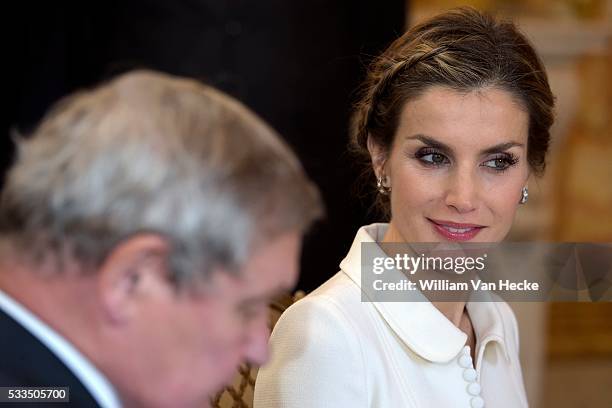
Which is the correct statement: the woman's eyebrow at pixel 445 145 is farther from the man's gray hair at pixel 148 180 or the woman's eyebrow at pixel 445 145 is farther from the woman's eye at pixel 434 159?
the man's gray hair at pixel 148 180

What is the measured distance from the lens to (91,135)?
93 centimetres

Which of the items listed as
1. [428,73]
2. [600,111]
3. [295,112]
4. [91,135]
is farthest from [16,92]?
[600,111]

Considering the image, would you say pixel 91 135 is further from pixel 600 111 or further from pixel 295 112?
pixel 600 111

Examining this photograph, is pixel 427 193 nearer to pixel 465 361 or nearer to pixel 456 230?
pixel 456 230

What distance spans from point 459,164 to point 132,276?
2.37 ft

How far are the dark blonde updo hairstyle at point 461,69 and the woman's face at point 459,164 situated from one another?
0.8 inches

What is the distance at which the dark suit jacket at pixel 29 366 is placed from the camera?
97cm

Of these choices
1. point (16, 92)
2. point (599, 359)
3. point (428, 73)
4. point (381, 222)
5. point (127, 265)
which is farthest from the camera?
point (599, 359)

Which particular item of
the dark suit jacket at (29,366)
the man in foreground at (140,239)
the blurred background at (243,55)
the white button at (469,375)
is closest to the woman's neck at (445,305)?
the white button at (469,375)

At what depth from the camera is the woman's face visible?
1540mm

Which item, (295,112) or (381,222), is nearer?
(381,222)

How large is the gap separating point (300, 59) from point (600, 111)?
211 cm

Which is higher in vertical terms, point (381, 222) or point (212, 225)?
point (212, 225)

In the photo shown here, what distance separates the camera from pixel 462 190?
1531mm
